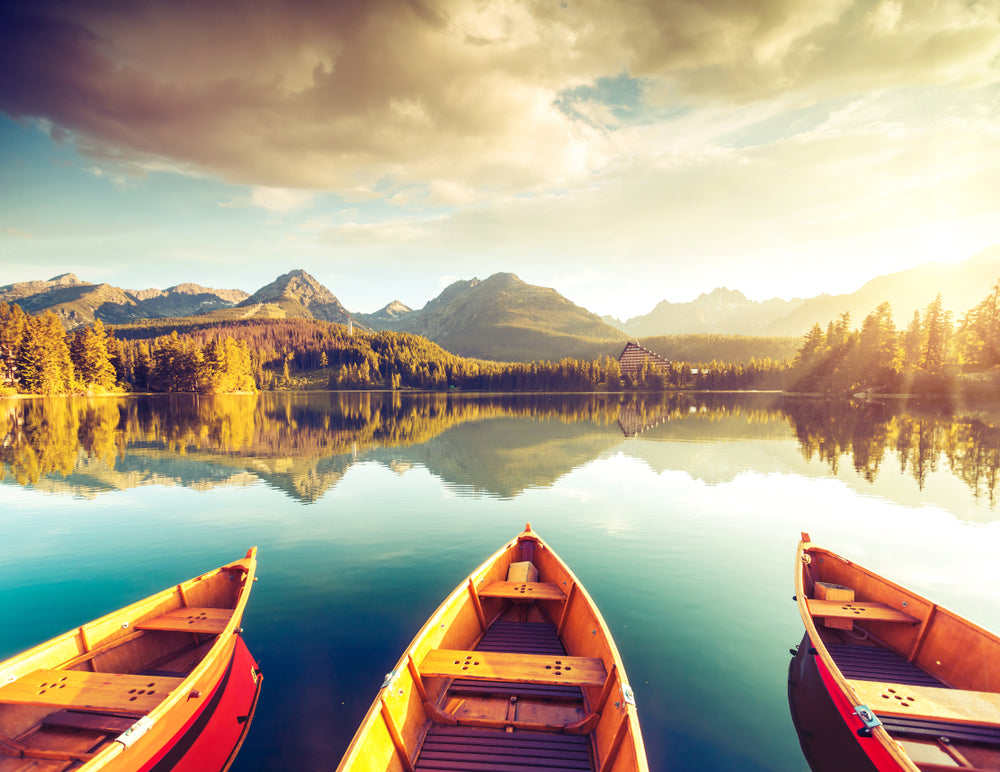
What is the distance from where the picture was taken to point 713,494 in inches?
1164

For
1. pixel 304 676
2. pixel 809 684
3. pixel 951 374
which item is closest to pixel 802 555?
pixel 809 684

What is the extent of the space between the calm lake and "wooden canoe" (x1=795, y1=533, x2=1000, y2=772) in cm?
203

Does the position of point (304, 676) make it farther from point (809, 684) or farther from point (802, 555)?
point (802, 555)

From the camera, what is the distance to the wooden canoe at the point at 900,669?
7539 millimetres

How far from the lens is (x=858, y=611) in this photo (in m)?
11.4

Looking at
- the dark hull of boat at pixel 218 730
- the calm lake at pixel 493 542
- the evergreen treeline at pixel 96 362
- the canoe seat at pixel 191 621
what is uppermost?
the evergreen treeline at pixel 96 362

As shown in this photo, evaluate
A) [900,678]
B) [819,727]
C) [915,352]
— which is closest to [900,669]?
[900,678]

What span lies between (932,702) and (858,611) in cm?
360

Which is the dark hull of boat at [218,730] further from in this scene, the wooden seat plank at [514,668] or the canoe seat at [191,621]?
the wooden seat plank at [514,668]

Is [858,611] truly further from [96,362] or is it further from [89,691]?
[96,362]

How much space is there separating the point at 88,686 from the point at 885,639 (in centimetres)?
1731

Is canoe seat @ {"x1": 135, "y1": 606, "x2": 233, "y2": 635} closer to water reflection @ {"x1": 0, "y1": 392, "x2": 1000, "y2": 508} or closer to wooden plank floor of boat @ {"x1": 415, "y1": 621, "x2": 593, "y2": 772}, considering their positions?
wooden plank floor of boat @ {"x1": 415, "y1": 621, "x2": 593, "y2": 772}

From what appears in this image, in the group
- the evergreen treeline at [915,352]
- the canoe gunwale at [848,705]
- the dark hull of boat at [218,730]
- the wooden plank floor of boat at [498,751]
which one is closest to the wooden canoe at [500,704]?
the wooden plank floor of boat at [498,751]

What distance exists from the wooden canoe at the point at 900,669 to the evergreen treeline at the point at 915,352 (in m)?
124
